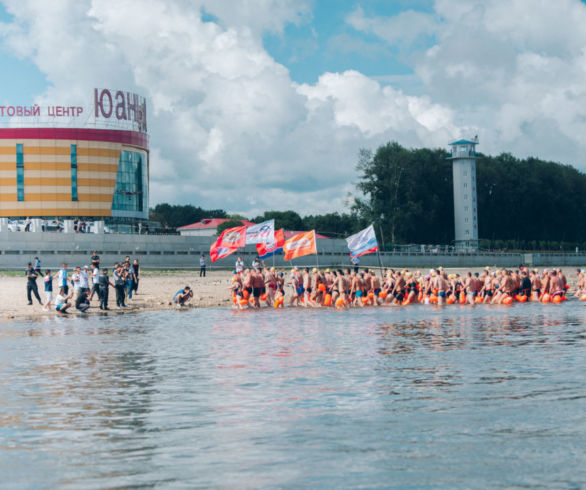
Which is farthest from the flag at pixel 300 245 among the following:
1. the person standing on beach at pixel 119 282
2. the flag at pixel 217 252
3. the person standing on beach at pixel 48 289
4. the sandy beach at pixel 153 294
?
the person standing on beach at pixel 48 289

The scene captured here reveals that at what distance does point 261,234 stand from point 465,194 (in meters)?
63.1

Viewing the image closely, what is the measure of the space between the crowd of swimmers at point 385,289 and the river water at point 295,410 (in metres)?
10.8

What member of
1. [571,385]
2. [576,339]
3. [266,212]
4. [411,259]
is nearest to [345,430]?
[571,385]

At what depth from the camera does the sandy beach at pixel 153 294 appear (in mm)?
30622

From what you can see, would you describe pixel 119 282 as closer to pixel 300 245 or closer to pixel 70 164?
pixel 300 245

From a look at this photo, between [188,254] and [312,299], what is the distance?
95.0 feet

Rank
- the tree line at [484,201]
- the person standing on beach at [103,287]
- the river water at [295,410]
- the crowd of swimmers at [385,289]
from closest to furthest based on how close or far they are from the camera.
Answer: the river water at [295,410], the person standing on beach at [103,287], the crowd of swimmers at [385,289], the tree line at [484,201]

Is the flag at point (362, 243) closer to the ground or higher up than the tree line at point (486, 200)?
closer to the ground

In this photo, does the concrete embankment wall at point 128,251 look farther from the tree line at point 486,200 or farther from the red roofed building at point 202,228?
the red roofed building at point 202,228

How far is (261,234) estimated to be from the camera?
35.0m

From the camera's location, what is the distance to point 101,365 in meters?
15.5

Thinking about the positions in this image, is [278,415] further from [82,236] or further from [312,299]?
[82,236]

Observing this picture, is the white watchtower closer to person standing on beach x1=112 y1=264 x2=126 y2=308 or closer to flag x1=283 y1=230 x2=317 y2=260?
flag x1=283 y1=230 x2=317 y2=260

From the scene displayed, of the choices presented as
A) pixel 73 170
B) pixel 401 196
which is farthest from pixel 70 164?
pixel 401 196
